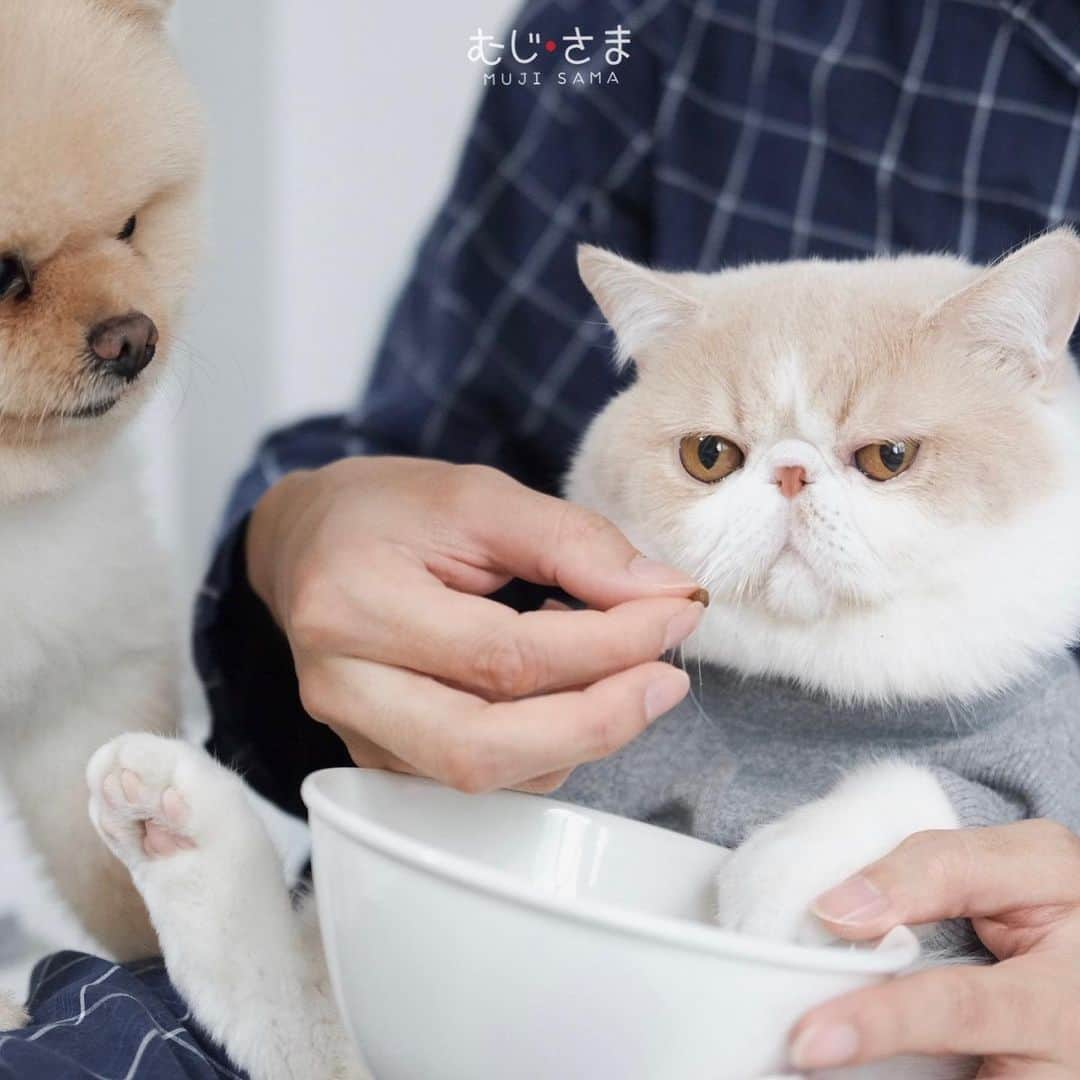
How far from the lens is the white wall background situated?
5.72ft

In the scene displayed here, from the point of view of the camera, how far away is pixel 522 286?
1182 millimetres

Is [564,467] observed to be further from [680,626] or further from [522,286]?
[680,626]

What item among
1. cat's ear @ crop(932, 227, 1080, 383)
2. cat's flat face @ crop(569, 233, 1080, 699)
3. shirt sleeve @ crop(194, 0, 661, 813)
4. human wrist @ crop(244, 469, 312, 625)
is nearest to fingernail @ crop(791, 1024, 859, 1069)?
cat's flat face @ crop(569, 233, 1080, 699)

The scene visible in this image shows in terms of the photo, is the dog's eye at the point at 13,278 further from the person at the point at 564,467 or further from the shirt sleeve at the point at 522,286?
the shirt sleeve at the point at 522,286

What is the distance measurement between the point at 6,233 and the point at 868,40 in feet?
2.50

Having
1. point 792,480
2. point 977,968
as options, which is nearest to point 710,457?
point 792,480

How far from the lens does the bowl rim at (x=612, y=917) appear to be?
1.48 ft

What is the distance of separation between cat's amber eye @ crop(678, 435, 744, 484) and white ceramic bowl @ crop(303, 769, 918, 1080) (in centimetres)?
29

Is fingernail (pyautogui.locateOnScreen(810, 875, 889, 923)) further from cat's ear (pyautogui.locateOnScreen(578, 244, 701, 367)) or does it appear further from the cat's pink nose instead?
cat's ear (pyautogui.locateOnScreen(578, 244, 701, 367))

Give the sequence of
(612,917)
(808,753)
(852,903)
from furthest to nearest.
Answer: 1. (808,753)
2. (852,903)
3. (612,917)

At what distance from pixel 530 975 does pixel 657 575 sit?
238 millimetres

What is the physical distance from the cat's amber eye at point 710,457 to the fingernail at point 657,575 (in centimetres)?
9

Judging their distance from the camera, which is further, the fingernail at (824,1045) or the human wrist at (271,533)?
the human wrist at (271,533)

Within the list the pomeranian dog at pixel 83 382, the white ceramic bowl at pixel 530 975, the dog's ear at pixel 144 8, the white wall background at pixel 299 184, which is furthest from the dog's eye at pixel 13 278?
the white wall background at pixel 299 184
